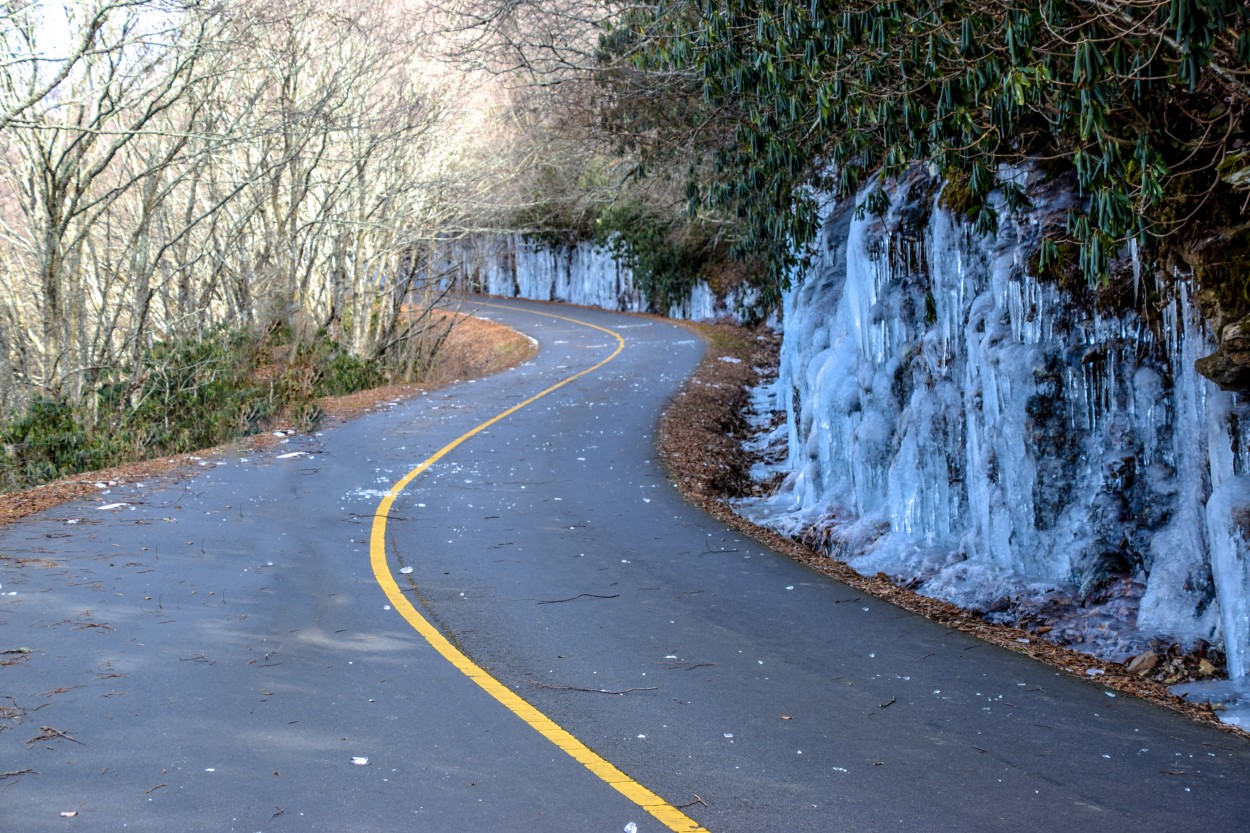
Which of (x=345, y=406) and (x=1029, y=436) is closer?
(x=1029, y=436)

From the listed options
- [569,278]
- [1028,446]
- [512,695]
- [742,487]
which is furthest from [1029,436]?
[569,278]

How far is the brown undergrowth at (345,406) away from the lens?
40.4 ft

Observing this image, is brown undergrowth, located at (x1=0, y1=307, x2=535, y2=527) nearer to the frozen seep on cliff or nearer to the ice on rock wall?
the ice on rock wall

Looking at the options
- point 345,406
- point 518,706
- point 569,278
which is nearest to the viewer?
point 518,706

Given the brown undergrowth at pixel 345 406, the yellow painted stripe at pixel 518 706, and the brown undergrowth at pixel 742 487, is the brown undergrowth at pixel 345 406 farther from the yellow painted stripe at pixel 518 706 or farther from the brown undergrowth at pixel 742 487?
the brown undergrowth at pixel 742 487

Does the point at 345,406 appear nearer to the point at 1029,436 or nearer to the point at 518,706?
the point at 1029,436

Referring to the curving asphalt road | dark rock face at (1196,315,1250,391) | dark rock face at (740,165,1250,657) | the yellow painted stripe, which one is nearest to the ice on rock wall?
dark rock face at (740,165,1250,657)

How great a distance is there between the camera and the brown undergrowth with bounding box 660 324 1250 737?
24.8 ft

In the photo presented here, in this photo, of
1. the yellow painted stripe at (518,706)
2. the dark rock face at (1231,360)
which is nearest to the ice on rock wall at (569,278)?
the yellow painted stripe at (518,706)

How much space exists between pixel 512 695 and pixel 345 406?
15.1 m

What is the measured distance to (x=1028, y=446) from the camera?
942 centimetres

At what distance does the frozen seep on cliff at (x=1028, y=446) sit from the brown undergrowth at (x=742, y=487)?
18.9 inches

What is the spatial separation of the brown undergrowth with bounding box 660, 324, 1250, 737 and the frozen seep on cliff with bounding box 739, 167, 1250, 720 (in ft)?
1.57

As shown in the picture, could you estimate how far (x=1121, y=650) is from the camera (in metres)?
8.15
